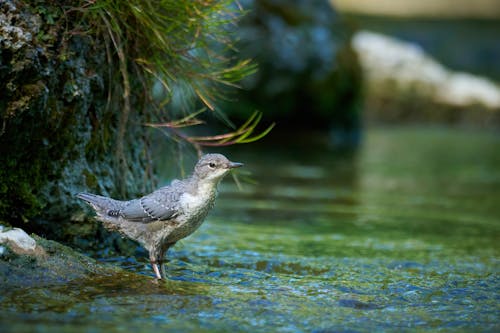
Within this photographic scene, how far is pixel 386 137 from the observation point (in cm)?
1912

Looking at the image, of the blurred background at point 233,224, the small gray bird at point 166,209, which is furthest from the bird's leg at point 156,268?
the blurred background at point 233,224

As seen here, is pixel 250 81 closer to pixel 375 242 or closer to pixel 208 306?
pixel 375 242

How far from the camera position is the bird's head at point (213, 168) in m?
4.90

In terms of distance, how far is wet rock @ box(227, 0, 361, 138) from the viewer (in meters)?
16.1

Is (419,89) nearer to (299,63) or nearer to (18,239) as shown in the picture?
(299,63)

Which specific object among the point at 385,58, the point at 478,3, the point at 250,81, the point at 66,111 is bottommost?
the point at 66,111

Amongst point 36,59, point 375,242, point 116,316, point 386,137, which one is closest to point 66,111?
point 36,59

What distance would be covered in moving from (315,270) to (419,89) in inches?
678

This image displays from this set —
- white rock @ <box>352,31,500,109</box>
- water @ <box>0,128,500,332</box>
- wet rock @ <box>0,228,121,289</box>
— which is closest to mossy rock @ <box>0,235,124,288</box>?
wet rock @ <box>0,228,121,289</box>

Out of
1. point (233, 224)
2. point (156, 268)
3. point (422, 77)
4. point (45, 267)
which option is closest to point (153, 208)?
point (156, 268)

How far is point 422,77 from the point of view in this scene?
72.1ft

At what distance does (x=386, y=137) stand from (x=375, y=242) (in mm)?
12441

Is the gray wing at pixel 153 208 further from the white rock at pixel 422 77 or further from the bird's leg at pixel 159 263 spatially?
the white rock at pixel 422 77

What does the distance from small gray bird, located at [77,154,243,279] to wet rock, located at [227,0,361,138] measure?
34.8 feet
